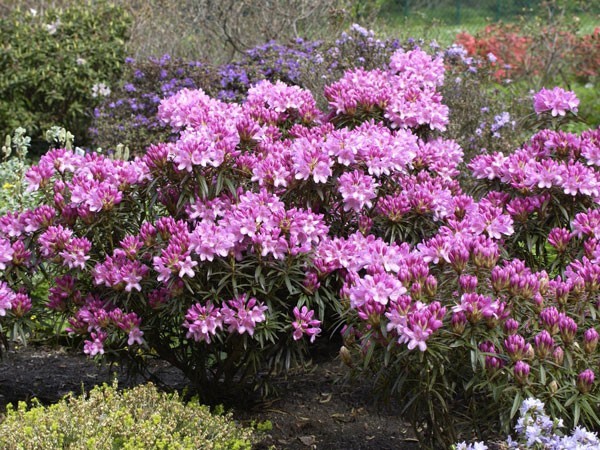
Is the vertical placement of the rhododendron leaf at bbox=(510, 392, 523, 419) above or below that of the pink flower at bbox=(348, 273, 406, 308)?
below

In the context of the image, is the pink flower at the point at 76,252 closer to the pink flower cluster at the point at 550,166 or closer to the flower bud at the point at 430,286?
the flower bud at the point at 430,286

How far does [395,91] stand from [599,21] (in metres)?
14.6

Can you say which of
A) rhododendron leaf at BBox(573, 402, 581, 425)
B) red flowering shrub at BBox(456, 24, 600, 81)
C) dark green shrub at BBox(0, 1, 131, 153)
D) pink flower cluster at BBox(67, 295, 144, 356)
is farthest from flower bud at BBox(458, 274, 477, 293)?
red flowering shrub at BBox(456, 24, 600, 81)

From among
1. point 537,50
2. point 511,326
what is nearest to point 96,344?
point 511,326

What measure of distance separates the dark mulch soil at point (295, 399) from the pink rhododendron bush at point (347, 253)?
310mm

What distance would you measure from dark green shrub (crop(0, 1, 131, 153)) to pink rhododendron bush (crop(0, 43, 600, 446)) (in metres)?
5.35

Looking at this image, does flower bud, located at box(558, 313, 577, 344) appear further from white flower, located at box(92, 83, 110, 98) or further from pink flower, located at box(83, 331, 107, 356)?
white flower, located at box(92, 83, 110, 98)

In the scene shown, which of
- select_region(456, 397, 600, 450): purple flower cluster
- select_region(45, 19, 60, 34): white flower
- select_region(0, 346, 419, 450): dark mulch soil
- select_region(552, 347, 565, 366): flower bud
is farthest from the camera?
select_region(45, 19, 60, 34): white flower

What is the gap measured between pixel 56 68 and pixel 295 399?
5.81m

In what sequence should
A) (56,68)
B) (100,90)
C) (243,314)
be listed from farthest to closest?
(56,68) → (100,90) → (243,314)

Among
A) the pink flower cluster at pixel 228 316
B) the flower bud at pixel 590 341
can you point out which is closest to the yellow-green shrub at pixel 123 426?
the pink flower cluster at pixel 228 316

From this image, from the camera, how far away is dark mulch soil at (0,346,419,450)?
12.8 ft

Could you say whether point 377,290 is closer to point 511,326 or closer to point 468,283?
point 468,283

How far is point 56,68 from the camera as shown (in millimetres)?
9016
